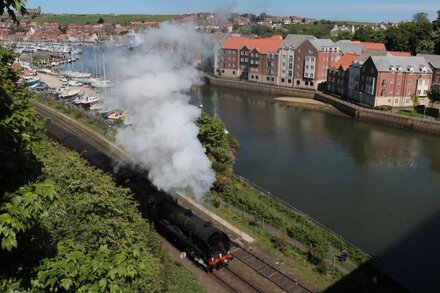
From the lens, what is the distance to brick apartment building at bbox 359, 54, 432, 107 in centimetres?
4876

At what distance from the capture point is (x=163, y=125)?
19.1 metres

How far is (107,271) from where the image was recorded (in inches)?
227

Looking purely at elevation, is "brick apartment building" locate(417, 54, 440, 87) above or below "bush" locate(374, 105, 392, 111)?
above

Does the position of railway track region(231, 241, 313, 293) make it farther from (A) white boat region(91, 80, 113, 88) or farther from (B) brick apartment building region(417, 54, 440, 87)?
(B) brick apartment building region(417, 54, 440, 87)

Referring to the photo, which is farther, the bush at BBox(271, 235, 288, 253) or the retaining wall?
the retaining wall

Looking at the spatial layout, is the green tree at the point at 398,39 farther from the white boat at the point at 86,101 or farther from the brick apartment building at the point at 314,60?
the white boat at the point at 86,101

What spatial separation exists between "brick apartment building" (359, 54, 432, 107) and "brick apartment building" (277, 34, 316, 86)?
16.9 m

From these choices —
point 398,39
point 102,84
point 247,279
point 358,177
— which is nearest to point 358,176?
point 358,177

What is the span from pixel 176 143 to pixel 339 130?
29832 millimetres

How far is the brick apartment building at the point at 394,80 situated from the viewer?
160 feet

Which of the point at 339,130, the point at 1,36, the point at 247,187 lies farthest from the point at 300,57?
the point at 1,36

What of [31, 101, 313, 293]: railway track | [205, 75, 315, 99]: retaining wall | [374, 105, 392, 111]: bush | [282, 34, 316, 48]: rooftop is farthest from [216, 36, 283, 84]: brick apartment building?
[31, 101, 313, 293]: railway track

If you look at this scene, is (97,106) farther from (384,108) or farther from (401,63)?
(401,63)

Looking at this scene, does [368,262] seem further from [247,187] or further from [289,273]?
[247,187]
